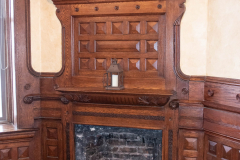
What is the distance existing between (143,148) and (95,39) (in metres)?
1.37

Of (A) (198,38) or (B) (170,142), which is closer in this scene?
(A) (198,38)

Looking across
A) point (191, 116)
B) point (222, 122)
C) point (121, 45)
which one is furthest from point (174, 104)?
point (121, 45)

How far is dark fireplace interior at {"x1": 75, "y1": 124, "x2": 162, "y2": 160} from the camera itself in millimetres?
2807

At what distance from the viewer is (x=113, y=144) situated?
2.97 m

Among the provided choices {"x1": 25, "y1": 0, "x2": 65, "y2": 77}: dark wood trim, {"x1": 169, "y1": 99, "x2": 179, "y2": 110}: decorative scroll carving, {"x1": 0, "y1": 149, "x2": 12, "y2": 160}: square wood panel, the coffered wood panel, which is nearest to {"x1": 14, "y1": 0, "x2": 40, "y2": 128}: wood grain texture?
{"x1": 25, "y1": 0, "x2": 65, "y2": 77}: dark wood trim

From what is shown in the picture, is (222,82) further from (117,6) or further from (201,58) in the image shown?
(117,6)

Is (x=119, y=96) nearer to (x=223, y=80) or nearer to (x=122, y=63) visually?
(x=122, y=63)

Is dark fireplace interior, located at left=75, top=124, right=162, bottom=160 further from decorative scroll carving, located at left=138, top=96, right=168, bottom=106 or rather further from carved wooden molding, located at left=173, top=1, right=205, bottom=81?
carved wooden molding, located at left=173, top=1, right=205, bottom=81

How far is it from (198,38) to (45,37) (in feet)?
5.69

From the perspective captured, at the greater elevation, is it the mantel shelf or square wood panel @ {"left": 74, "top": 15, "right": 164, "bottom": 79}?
square wood panel @ {"left": 74, "top": 15, "right": 164, "bottom": 79}

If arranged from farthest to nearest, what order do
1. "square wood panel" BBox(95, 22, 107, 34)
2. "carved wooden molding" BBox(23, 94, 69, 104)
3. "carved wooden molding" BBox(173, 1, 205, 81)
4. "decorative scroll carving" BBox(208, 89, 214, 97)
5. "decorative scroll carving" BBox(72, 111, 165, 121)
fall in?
1. "carved wooden molding" BBox(23, 94, 69, 104)
2. "square wood panel" BBox(95, 22, 107, 34)
3. "decorative scroll carving" BBox(72, 111, 165, 121)
4. "carved wooden molding" BBox(173, 1, 205, 81)
5. "decorative scroll carving" BBox(208, 89, 214, 97)

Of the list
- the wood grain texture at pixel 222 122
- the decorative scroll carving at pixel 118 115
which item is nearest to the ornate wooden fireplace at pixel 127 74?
the decorative scroll carving at pixel 118 115

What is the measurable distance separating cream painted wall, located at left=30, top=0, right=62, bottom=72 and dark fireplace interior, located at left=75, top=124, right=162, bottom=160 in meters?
0.83

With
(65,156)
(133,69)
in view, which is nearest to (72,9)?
(133,69)
